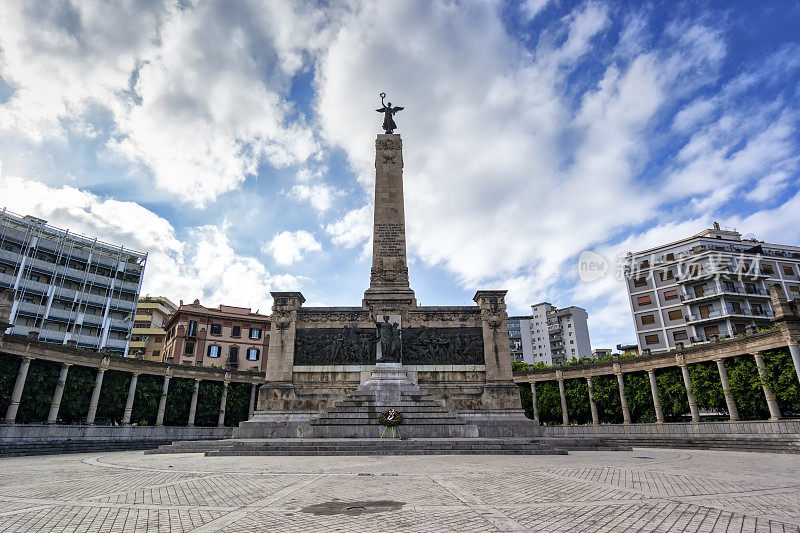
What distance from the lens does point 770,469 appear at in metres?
12.1

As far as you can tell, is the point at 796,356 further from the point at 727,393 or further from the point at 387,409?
the point at 387,409

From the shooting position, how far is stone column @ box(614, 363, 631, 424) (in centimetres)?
3209

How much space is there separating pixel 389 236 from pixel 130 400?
21108 mm

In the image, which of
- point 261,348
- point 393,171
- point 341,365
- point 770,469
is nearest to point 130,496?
point 770,469

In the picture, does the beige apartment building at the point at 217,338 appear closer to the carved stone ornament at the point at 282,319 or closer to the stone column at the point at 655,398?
the carved stone ornament at the point at 282,319

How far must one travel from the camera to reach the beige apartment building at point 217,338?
192ft

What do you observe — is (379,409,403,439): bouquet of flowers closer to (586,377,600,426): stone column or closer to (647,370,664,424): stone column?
(586,377,600,426): stone column

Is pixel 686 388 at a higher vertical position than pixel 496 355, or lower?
lower

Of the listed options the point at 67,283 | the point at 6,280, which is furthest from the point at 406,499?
the point at 67,283

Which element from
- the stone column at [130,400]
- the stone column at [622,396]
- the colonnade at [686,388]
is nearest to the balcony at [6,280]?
the stone column at [130,400]

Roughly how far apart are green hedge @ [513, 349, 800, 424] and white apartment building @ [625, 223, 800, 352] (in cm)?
2744

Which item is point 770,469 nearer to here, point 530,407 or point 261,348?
point 530,407

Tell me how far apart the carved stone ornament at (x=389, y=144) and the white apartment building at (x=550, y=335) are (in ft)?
260

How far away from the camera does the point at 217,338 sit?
198 ft
